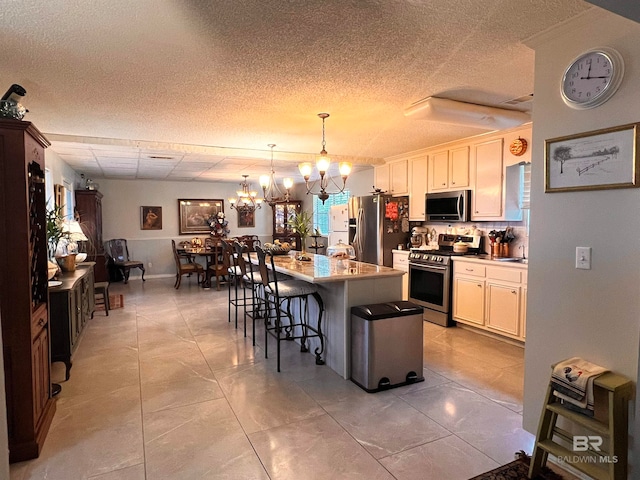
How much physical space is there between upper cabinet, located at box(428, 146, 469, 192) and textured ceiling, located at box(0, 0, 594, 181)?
2.43 ft

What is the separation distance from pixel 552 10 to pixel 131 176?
26.4 ft

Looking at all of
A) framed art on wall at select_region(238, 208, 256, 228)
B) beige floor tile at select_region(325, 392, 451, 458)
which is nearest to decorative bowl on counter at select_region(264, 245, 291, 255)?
beige floor tile at select_region(325, 392, 451, 458)

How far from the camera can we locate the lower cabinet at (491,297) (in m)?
3.88

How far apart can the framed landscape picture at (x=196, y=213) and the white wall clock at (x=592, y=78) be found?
8.28m

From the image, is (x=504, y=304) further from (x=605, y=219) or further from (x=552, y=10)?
(x=552, y=10)

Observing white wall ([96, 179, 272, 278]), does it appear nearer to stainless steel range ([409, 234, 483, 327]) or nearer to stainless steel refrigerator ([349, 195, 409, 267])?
stainless steel refrigerator ([349, 195, 409, 267])

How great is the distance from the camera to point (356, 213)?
6.32 metres

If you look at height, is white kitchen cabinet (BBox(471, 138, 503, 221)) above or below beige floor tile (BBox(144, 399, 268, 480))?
above

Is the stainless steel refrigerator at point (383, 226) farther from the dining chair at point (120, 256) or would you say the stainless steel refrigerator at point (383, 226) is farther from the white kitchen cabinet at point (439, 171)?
the dining chair at point (120, 256)

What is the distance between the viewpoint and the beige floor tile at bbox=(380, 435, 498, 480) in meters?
1.99

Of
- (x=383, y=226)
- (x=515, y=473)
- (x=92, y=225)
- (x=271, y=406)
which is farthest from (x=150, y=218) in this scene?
(x=515, y=473)

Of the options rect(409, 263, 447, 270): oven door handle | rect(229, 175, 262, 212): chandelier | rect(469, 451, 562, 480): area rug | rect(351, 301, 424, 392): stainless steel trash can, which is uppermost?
rect(229, 175, 262, 212): chandelier

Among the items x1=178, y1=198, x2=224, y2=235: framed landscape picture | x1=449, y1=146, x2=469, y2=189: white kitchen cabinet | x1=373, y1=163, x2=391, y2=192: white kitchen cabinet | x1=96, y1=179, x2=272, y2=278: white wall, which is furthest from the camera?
x1=178, y1=198, x2=224, y2=235: framed landscape picture

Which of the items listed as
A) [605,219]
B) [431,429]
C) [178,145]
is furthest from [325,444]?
[178,145]
